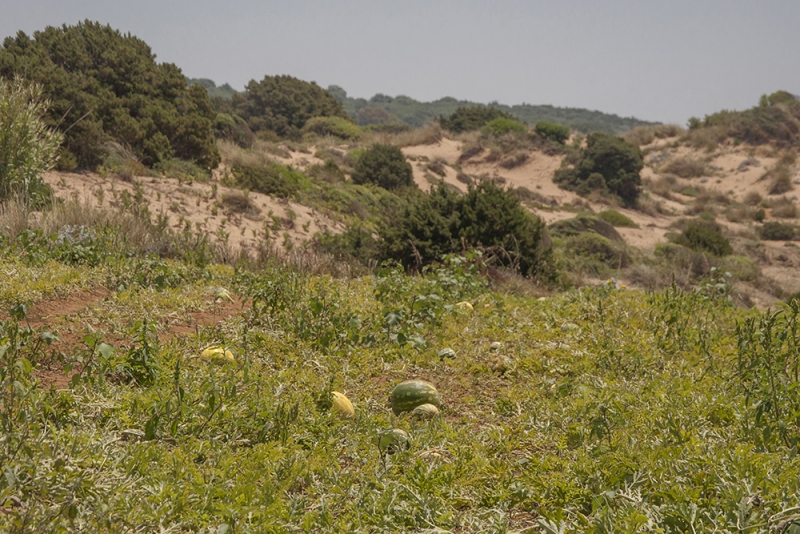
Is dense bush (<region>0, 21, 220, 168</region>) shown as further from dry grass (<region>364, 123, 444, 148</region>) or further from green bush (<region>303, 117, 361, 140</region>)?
dry grass (<region>364, 123, 444, 148</region>)

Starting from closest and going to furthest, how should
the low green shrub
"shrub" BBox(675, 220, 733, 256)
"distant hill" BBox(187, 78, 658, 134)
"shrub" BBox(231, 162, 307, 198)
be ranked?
1. the low green shrub
2. "shrub" BBox(231, 162, 307, 198)
3. "shrub" BBox(675, 220, 733, 256)
4. "distant hill" BBox(187, 78, 658, 134)

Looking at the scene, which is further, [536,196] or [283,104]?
[283,104]

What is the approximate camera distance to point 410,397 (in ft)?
11.7

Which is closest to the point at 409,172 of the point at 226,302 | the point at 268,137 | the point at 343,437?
the point at 268,137

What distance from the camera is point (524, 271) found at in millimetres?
9406

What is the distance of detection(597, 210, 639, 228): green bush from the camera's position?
75.7ft

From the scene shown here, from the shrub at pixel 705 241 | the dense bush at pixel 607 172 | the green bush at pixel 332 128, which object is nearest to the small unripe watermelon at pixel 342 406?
the shrub at pixel 705 241

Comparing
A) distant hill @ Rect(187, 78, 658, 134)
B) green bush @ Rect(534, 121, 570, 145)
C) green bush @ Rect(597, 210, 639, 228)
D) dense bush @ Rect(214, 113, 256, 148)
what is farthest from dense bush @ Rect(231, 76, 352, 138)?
distant hill @ Rect(187, 78, 658, 134)

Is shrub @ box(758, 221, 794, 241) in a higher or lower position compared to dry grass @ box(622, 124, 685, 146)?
lower

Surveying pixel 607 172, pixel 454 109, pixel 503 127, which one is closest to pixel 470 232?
pixel 607 172

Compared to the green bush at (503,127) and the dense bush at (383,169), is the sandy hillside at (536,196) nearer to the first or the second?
the dense bush at (383,169)

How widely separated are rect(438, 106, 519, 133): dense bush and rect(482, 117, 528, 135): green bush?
175 centimetres

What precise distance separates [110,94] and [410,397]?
1441cm

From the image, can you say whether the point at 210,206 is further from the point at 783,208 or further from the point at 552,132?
the point at 552,132
